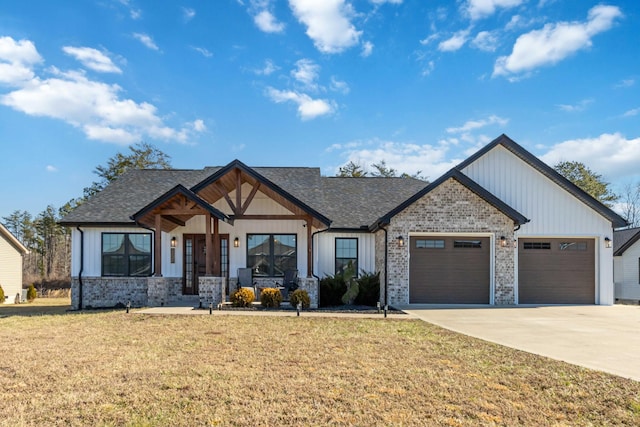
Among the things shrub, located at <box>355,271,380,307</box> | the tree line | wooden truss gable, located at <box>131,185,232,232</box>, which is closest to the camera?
wooden truss gable, located at <box>131,185,232,232</box>

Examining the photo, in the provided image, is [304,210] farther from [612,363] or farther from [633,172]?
[633,172]

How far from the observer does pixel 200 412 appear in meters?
4.72

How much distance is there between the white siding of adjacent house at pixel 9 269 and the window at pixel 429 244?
73.3ft

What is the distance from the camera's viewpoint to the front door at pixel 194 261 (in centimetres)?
1611

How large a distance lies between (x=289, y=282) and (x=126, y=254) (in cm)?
604

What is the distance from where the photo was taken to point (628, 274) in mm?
25172

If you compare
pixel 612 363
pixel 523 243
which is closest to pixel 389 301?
pixel 523 243

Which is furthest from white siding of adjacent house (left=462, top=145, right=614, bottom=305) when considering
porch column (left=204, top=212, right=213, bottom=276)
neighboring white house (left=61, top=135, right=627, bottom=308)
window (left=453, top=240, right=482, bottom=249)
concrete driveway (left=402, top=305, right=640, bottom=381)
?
porch column (left=204, top=212, right=213, bottom=276)

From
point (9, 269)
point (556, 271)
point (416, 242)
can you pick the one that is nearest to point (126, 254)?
point (416, 242)

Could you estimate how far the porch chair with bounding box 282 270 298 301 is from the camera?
1494 centimetres

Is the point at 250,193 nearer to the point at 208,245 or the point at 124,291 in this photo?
the point at 208,245

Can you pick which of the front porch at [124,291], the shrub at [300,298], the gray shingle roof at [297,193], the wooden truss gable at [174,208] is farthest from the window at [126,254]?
the shrub at [300,298]

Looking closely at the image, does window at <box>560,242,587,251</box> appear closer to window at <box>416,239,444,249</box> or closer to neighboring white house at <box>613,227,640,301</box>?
window at <box>416,239,444,249</box>

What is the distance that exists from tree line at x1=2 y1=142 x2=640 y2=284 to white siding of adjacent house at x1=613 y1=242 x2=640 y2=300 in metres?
12.1
